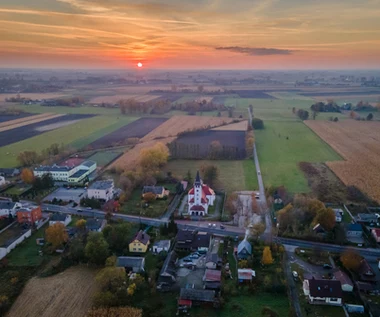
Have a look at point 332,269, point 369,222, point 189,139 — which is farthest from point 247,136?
point 332,269

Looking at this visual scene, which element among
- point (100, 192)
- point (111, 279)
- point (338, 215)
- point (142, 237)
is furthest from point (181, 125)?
point (111, 279)

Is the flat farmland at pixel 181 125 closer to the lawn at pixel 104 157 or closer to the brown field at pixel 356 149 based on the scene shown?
the lawn at pixel 104 157

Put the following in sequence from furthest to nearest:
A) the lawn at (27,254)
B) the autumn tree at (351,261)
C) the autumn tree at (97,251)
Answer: the lawn at (27,254) → the autumn tree at (97,251) → the autumn tree at (351,261)

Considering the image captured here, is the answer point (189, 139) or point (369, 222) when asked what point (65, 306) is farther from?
point (189, 139)

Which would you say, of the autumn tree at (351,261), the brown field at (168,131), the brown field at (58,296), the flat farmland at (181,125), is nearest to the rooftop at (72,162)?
the brown field at (168,131)

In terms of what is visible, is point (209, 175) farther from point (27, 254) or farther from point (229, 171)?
point (27, 254)
